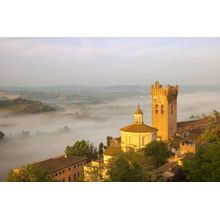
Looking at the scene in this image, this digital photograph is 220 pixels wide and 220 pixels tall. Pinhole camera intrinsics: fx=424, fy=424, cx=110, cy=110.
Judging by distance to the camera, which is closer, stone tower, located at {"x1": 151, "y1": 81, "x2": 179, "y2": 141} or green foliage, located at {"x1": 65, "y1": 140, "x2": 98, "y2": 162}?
green foliage, located at {"x1": 65, "y1": 140, "x2": 98, "y2": 162}

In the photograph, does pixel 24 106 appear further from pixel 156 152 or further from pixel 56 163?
pixel 156 152

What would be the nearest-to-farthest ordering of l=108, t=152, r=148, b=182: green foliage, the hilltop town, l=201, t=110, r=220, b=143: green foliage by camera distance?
l=108, t=152, r=148, b=182: green foliage < the hilltop town < l=201, t=110, r=220, b=143: green foliage

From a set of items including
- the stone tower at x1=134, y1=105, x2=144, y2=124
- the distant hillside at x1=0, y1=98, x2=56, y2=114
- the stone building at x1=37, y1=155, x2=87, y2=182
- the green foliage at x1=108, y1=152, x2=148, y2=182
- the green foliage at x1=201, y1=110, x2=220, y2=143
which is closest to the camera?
the green foliage at x1=108, y1=152, x2=148, y2=182

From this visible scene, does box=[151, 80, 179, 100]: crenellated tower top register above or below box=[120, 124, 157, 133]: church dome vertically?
above

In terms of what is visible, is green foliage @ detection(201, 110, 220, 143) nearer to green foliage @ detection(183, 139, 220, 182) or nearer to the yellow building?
green foliage @ detection(183, 139, 220, 182)

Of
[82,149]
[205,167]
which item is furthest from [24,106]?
[205,167]

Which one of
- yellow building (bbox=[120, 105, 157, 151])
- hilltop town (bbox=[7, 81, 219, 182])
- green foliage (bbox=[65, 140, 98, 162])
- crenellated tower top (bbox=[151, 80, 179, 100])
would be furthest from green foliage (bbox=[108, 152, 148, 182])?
crenellated tower top (bbox=[151, 80, 179, 100])
